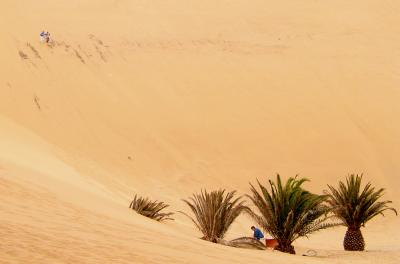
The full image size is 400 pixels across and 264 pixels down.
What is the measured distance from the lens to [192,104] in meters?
25.4

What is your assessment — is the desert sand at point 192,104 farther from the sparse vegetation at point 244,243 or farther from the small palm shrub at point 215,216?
the sparse vegetation at point 244,243

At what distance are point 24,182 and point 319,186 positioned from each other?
518 inches

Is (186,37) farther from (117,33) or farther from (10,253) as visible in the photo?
(10,253)

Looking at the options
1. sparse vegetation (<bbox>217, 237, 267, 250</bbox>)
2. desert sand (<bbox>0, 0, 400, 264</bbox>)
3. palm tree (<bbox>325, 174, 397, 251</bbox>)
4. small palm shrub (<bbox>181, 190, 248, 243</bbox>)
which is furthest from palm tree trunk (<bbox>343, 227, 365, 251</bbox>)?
sparse vegetation (<bbox>217, 237, 267, 250</bbox>)

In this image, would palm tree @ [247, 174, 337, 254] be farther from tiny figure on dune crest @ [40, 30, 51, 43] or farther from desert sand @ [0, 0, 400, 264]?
tiny figure on dune crest @ [40, 30, 51, 43]

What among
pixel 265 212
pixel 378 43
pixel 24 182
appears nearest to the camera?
pixel 24 182

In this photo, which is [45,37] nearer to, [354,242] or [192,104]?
[192,104]

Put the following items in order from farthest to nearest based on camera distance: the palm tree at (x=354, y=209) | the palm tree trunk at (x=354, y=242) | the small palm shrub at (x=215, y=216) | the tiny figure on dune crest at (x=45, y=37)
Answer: the tiny figure on dune crest at (x=45, y=37) → the palm tree at (x=354, y=209) → the palm tree trunk at (x=354, y=242) → the small palm shrub at (x=215, y=216)

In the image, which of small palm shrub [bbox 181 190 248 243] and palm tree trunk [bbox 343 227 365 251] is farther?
palm tree trunk [bbox 343 227 365 251]

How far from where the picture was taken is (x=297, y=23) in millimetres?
34438

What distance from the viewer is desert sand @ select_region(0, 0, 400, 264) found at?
52.2 ft

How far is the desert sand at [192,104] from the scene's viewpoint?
1592 centimetres

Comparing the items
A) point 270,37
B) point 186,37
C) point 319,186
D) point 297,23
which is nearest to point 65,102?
point 319,186

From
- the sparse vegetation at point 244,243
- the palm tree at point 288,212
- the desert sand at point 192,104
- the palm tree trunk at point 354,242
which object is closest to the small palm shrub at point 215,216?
the palm tree at point 288,212
